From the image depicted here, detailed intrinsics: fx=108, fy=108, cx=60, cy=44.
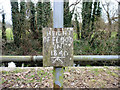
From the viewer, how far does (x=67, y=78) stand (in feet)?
Answer: 7.93

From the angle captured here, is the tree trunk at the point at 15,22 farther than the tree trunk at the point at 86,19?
No

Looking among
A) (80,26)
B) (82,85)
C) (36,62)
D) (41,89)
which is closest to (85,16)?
(80,26)

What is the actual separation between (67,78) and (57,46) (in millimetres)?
1208

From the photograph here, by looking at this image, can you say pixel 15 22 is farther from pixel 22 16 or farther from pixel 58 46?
pixel 58 46

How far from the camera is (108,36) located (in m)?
4.26

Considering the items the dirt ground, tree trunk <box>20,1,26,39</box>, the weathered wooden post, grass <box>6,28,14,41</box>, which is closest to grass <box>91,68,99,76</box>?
the dirt ground

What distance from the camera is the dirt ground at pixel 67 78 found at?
2242 mm

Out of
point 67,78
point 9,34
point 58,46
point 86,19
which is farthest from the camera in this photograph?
point 86,19

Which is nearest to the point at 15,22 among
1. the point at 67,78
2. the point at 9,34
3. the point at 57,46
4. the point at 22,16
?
the point at 22,16

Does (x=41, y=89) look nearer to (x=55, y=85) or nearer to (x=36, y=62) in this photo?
(x=55, y=85)

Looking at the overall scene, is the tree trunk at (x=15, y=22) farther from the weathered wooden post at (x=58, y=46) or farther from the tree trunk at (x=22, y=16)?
the weathered wooden post at (x=58, y=46)

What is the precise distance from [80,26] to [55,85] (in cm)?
332

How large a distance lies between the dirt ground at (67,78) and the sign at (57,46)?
0.99 metres

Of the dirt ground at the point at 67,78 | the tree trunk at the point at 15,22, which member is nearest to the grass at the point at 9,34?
the tree trunk at the point at 15,22
